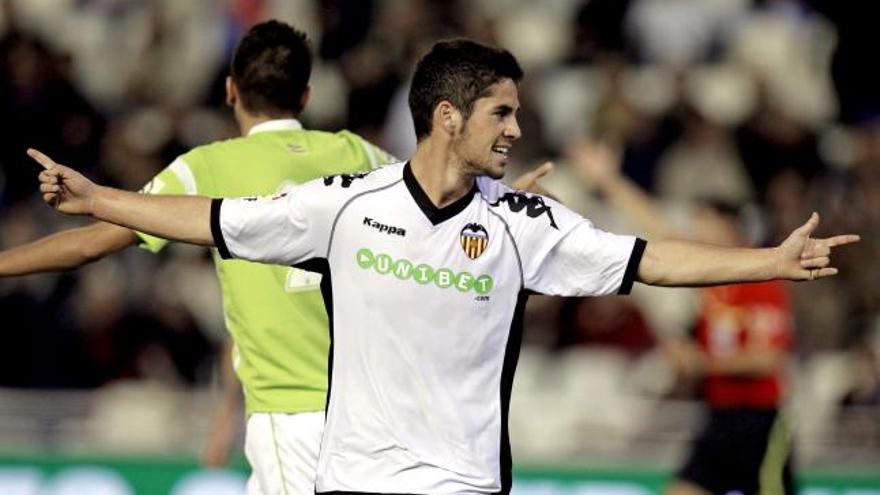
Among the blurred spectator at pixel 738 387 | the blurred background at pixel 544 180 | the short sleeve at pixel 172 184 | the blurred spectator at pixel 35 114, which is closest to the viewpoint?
the short sleeve at pixel 172 184

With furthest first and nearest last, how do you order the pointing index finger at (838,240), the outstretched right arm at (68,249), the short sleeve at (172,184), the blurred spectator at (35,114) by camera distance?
1. the blurred spectator at (35,114)
2. the short sleeve at (172,184)
3. the outstretched right arm at (68,249)
4. the pointing index finger at (838,240)

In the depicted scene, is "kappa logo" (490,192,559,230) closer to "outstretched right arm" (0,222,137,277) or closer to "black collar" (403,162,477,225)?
"black collar" (403,162,477,225)

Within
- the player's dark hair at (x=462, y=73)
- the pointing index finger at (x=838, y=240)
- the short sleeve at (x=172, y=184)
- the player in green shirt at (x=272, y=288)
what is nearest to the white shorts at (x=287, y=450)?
the player in green shirt at (x=272, y=288)

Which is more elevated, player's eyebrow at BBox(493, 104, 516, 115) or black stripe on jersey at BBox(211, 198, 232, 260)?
player's eyebrow at BBox(493, 104, 516, 115)

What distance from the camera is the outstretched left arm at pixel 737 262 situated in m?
6.44

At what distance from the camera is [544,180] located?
49.1 feet

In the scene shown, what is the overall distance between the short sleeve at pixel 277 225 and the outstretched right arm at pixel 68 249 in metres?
1.03

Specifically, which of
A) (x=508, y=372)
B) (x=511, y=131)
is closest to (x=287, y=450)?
(x=508, y=372)


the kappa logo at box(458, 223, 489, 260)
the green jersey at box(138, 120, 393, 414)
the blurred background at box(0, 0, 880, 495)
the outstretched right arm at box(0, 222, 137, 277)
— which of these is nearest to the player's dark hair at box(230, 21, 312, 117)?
the green jersey at box(138, 120, 393, 414)

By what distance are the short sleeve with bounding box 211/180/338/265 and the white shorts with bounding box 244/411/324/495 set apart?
4.08 ft

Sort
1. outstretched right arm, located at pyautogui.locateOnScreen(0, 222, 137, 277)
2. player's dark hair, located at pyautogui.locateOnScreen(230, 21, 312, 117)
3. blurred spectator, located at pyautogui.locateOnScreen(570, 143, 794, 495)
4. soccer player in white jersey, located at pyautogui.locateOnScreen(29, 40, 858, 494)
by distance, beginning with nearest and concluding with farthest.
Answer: soccer player in white jersey, located at pyautogui.locateOnScreen(29, 40, 858, 494), outstretched right arm, located at pyautogui.locateOnScreen(0, 222, 137, 277), player's dark hair, located at pyautogui.locateOnScreen(230, 21, 312, 117), blurred spectator, located at pyautogui.locateOnScreen(570, 143, 794, 495)

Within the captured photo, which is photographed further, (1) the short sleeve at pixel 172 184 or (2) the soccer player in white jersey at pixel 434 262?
(1) the short sleeve at pixel 172 184

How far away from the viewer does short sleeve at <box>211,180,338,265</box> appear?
661 cm

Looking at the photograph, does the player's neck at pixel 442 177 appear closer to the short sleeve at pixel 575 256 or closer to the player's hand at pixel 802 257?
the short sleeve at pixel 575 256
